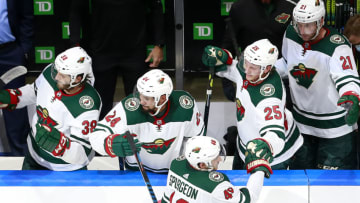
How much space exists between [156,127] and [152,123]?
0.03 m

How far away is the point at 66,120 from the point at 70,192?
1.46ft

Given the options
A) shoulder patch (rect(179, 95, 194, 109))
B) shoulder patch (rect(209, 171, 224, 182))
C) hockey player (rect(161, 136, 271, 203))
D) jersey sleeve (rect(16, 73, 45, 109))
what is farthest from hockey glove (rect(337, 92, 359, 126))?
jersey sleeve (rect(16, 73, 45, 109))

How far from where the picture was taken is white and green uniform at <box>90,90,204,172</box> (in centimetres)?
439

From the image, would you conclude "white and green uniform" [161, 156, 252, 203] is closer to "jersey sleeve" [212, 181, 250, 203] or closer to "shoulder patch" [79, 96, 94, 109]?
"jersey sleeve" [212, 181, 250, 203]

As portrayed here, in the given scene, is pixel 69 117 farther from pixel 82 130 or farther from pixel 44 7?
pixel 44 7

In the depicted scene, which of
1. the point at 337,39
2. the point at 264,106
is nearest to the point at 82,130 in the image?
the point at 264,106

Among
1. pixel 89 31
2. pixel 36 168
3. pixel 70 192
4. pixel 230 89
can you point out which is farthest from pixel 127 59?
pixel 70 192

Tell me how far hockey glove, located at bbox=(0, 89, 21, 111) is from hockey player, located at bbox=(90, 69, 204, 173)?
662 mm

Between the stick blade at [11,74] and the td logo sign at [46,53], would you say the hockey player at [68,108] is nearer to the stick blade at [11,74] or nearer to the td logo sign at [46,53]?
the stick blade at [11,74]

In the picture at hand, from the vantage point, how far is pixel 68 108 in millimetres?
4516

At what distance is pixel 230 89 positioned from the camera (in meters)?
5.50

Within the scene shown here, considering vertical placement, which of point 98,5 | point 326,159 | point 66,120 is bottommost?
point 326,159

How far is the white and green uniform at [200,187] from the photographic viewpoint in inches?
148

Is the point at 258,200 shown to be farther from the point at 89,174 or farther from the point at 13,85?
the point at 13,85
